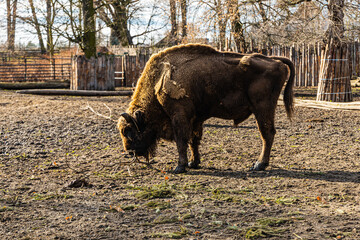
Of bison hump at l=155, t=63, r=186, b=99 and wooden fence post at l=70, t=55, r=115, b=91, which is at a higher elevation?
wooden fence post at l=70, t=55, r=115, b=91

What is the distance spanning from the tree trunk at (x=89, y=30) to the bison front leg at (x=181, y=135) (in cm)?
1367

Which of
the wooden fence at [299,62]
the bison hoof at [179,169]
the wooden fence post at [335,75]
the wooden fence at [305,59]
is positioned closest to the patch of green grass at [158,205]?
the bison hoof at [179,169]

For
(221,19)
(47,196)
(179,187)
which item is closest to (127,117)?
(179,187)

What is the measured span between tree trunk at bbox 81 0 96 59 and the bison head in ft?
43.6

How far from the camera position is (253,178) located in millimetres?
5711

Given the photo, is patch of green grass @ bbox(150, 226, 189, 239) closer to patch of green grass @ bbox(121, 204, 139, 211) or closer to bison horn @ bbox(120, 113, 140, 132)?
patch of green grass @ bbox(121, 204, 139, 211)

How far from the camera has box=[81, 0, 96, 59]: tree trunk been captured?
19.1 m

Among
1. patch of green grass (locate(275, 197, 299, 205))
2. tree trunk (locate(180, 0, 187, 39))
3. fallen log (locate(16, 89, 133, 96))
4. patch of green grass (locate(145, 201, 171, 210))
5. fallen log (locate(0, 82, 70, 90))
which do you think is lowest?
patch of green grass (locate(145, 201, 171, 210))

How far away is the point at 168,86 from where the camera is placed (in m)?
6.20

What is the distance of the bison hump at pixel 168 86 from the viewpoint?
20.2 ft

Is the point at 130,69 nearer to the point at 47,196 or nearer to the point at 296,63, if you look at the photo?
the point at 296,63

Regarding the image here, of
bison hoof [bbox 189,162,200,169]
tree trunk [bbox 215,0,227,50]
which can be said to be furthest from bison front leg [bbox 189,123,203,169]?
tree trunk [bbox 215,0,227,50]

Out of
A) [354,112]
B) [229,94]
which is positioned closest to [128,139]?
[229,94]

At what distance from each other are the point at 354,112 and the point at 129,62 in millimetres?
13680
